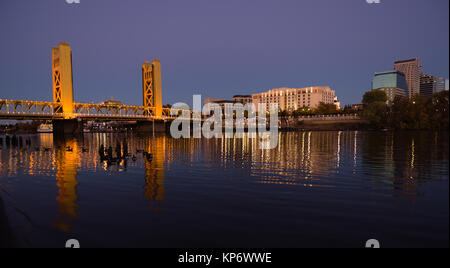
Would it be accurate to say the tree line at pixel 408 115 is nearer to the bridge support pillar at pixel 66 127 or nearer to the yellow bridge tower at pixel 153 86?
the yellow bridge tower at pixel 153 86

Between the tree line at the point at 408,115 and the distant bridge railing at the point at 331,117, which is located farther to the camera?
the distant bridge railing at the point at 331,117

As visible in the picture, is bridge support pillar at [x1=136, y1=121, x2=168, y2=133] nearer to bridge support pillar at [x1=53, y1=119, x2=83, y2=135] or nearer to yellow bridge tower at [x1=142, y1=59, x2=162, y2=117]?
yellow bridge tower at [x1=142, y1=59, x2=162, y2=117]

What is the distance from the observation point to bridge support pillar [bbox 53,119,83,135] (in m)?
107

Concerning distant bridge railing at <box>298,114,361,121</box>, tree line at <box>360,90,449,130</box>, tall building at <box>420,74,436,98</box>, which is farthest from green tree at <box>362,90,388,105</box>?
tree line at <box>360,90,449,130</box>

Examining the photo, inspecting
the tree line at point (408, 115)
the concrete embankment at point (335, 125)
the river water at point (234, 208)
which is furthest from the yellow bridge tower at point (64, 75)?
the tree line at point (408, 115)

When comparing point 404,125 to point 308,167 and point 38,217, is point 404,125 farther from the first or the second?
point 38,217

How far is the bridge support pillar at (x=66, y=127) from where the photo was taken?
10694cm

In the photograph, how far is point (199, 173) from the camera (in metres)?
18.8

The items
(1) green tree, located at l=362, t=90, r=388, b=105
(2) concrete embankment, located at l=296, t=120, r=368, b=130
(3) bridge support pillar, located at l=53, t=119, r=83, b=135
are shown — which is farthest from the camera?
(1) green tree, located at l=362, t=90, r=388, b=105

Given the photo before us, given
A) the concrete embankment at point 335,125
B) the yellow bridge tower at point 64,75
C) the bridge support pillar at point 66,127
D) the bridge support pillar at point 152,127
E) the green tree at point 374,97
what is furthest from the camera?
the green tree at point 374,97

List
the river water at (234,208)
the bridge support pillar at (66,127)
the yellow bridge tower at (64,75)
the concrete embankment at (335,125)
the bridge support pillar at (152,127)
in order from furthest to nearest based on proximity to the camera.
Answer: the bridge support pillar at (152,127) → the concrete embankment at (335,125) → the yellow bridge tower at (64,75) → the bridge support pillar at (66,127) → the river water at (234,208)
